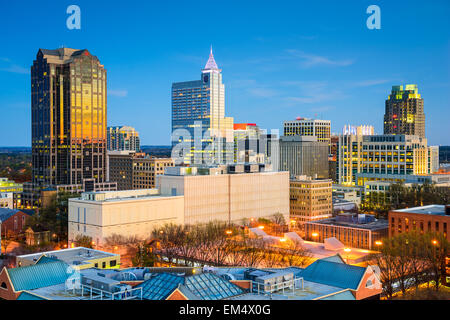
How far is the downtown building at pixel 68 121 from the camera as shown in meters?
70.9

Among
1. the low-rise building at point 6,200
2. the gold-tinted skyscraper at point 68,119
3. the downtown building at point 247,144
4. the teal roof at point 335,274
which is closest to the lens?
the teal roof at point 335,274

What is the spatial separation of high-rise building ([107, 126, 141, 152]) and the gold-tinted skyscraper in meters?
43.5

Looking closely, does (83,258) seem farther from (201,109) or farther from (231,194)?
(201,109)

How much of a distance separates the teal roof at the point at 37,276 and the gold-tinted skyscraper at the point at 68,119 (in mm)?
52650

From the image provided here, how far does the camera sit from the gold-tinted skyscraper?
71062 millimetres

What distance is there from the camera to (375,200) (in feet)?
216

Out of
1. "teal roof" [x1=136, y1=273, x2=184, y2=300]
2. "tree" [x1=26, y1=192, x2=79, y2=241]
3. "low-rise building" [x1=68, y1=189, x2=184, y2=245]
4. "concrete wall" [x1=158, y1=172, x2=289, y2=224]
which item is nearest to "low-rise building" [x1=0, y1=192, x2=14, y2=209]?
"tree" [x1=26, y1=192, x2=79, y2=241]

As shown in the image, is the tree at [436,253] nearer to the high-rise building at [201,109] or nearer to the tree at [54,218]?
the tree at [54,218]

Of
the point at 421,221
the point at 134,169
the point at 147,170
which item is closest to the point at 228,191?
the point at 421,221

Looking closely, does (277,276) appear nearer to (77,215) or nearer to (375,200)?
(77,215)

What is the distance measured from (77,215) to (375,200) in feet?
127

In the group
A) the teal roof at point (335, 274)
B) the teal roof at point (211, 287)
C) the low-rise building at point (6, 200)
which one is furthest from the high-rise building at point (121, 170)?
the teal roof at point (211, 287)

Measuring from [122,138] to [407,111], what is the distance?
64.0 m
